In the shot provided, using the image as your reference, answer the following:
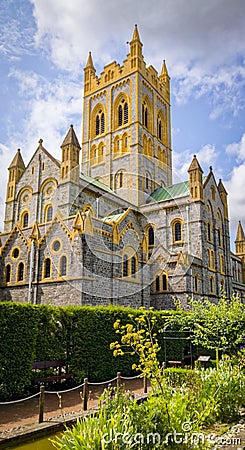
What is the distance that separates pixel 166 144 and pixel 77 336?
40774 mm

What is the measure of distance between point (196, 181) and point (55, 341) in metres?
26.2

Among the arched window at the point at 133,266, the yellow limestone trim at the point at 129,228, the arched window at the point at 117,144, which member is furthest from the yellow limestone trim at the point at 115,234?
the arched window at the point at 117,144

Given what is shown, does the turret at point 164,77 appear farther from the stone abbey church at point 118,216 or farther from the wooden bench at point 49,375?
the wooden bench at point 49,375

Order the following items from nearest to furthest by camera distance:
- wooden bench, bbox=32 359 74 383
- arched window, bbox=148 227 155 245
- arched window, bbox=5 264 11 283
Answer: wooden bench, bbox=32 359 74 383, arched window, bbox=5 264 11 283, arched window, bbox=148 227 155 245

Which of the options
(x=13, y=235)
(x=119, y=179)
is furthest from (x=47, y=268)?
(x=119, y=179)

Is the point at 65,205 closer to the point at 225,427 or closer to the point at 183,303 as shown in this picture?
the point at 183,303

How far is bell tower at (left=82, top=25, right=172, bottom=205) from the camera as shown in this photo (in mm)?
43875

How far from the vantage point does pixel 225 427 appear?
8117 millimetres

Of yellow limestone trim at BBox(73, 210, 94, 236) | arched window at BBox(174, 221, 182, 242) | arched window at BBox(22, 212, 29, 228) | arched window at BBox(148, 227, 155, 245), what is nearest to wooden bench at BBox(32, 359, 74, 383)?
yellow limestone trim at BBox(73, 210, 94, 236)

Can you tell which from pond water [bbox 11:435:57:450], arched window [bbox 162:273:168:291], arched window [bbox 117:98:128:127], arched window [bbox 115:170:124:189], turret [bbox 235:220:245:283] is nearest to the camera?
pond water [bbox 11:435:57:450]

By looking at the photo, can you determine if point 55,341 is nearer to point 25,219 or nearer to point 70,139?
point 70,139

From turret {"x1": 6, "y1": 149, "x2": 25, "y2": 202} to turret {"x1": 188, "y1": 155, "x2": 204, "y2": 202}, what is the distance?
17009 mm

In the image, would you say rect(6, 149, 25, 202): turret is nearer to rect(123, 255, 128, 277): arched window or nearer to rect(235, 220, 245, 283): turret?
rect(123, 255, 128, 277): arched window

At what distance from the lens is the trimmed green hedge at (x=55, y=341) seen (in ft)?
40.0
